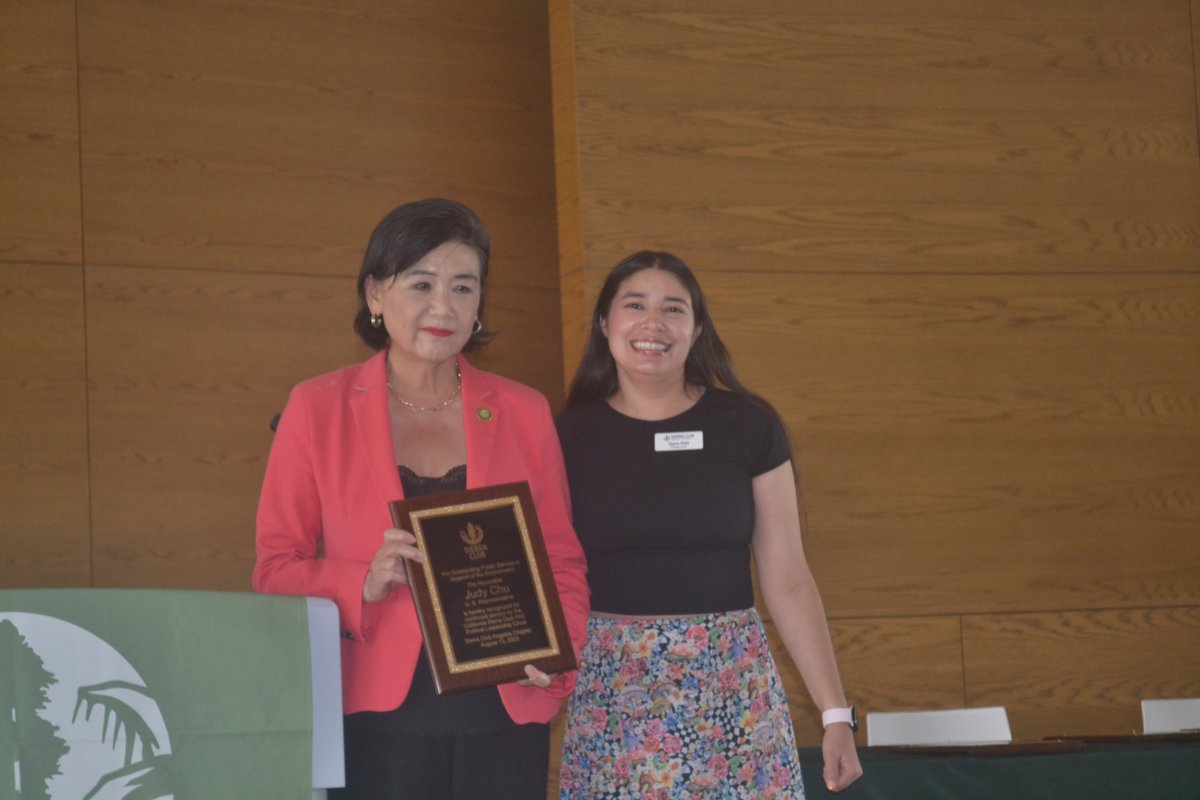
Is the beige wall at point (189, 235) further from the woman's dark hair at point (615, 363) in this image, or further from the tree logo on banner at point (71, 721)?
the tree logo on banner at point (71, 721)

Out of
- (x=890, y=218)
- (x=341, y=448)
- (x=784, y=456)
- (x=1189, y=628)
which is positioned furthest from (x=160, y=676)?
(x=1189, y=628)

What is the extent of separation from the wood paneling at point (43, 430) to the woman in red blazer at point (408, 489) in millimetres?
2496

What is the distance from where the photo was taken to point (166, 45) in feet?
15.6

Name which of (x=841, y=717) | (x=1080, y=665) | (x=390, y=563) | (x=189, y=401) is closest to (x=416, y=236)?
(x=390, y=563)

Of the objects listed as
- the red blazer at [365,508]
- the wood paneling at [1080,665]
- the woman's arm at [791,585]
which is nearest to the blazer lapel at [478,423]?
the red blazer at [365,508]

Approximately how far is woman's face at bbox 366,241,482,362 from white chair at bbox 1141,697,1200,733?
2821mm

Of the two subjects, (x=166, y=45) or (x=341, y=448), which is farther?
(x=166, y=45)

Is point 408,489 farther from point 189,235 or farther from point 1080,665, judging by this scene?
point 1080,665

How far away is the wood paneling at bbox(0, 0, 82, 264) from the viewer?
454 centimetres

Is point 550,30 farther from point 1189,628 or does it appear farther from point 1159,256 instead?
point 1189,628

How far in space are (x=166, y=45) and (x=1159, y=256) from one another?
12.6 feet

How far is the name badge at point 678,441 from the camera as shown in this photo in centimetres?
267

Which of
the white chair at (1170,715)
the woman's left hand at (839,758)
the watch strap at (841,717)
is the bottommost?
the white chair at (1170,715)

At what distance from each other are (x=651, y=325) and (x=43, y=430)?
2.73m
